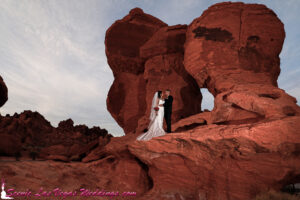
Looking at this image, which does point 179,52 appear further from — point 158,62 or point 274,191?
point 274,191

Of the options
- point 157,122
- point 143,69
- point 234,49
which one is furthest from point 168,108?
point 143,69

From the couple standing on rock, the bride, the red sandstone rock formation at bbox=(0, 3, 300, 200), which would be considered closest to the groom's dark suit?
the couple standing on rock

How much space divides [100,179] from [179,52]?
8253 millimetres

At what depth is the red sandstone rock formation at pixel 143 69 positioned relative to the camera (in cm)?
1130

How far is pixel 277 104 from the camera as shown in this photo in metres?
5.29

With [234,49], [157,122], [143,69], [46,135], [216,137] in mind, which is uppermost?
[143,69]

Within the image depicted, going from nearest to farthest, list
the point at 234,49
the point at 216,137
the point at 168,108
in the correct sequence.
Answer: the point at 216,137 → the point at 168,108 → the point at 234,49

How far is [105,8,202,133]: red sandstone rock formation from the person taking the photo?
1130cm

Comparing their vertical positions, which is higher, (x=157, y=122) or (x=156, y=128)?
(x=157, y=122)

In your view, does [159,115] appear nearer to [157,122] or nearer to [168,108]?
[157,122]

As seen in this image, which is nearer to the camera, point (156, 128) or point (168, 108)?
point (156, 128)

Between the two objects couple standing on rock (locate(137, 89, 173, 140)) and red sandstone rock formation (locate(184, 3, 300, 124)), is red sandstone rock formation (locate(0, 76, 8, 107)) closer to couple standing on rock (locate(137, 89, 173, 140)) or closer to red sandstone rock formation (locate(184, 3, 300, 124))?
couple standing on rock (locate(137, 89, 173, 140))

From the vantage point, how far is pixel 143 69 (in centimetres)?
1421

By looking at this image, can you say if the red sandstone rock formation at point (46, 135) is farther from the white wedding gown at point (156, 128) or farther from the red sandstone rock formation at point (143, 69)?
the white wedding gown at point (156, 128)
